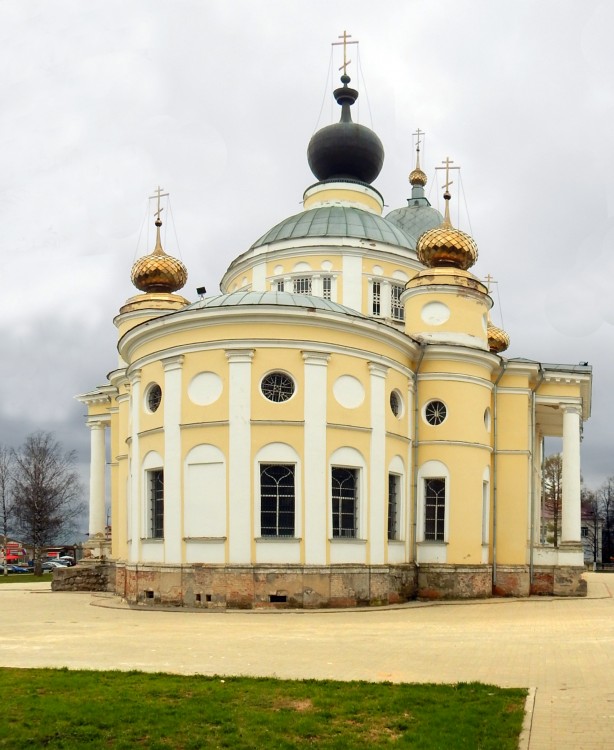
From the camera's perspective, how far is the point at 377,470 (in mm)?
23688

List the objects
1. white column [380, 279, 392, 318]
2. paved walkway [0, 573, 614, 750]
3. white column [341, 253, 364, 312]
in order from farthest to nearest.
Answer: white column [380, 279, 392, 318] → white column [341, 253, 364, 312] → paved walkway [0, 573, 614, 750]

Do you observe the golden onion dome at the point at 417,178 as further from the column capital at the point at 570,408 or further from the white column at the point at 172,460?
the white column at the point at 172,460

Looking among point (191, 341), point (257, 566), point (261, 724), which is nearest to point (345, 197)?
point (191, 341)

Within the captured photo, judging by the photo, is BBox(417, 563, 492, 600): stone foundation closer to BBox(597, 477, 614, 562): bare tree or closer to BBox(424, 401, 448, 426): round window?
BBox(424, 401, 448, 426): round window

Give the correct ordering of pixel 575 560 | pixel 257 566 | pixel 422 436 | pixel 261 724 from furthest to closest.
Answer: pixel 575 560, pixel 422 436, pixel 257 566, pixel 261 724

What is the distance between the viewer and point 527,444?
29328 millimetres

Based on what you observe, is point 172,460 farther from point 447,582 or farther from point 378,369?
point 447,582

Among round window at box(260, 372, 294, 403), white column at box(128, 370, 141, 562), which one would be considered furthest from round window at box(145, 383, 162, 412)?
round window at box(260, 372, 294, 403)

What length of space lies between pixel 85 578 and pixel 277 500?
41.6ft

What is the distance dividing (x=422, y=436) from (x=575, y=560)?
6.78 m

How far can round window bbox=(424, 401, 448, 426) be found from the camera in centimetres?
2709

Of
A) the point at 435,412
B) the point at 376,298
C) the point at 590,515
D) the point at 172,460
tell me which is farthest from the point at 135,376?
the point at 590,515

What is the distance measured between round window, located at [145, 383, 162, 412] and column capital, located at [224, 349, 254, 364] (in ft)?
8.95

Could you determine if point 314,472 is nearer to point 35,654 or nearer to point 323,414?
point 323,414
